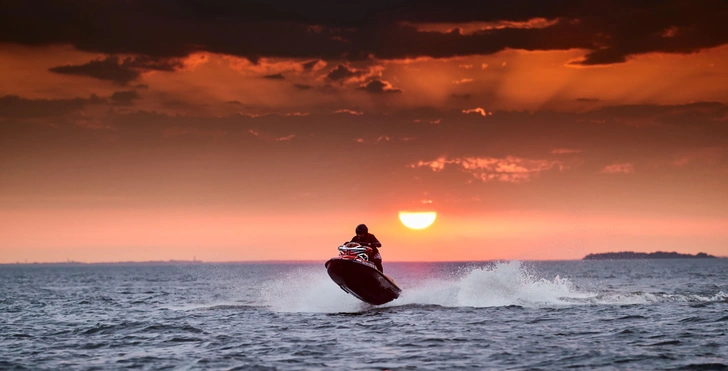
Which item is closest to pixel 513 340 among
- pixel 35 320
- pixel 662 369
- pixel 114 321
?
pixel 662 369

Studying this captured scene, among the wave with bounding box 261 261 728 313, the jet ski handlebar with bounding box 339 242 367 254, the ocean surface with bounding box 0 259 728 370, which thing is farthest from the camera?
the wave with bounding box 261 261 728 313

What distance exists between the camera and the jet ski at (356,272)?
32375 mm

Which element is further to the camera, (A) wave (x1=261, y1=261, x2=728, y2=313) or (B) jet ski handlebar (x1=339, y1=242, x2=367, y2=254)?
(A) wave (x1=261, y1=261, x2=728, y2=313)

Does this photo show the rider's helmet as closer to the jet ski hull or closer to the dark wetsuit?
the dark wetsuit

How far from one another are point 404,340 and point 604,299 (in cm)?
1903

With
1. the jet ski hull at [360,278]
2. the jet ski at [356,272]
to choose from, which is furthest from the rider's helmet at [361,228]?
the jet ski hull at [360,278]

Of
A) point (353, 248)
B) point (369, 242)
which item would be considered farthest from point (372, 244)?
point (353, 248)

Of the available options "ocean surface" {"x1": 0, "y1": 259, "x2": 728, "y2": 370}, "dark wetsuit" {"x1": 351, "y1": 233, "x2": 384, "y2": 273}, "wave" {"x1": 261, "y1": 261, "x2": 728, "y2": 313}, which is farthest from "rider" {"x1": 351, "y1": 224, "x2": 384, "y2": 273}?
"wave" {"x1": 261, "y1": 261, "x2": 728, "y2": 313}

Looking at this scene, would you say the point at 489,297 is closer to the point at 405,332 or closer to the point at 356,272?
the point at 356,272

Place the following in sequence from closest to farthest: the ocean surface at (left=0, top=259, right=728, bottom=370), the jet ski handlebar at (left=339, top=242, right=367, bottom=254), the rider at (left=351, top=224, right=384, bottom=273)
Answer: the ocean surface at (left=0, top=259, right=728, bottom=370) → the jet ski handlebar at (left=339, top=242, right=367, bottom=254) → the rider at (left=351, top=224, right=384, bottom=273)

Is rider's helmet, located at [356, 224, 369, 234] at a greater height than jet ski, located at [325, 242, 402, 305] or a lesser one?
greater

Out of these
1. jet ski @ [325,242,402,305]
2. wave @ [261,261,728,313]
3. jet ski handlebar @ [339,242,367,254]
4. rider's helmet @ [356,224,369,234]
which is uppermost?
rider's helmet @ [356,224,369,234]

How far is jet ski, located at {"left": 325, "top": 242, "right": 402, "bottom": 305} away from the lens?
1275 inches

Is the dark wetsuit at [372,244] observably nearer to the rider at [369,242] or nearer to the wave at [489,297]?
the rider at [369,242]
